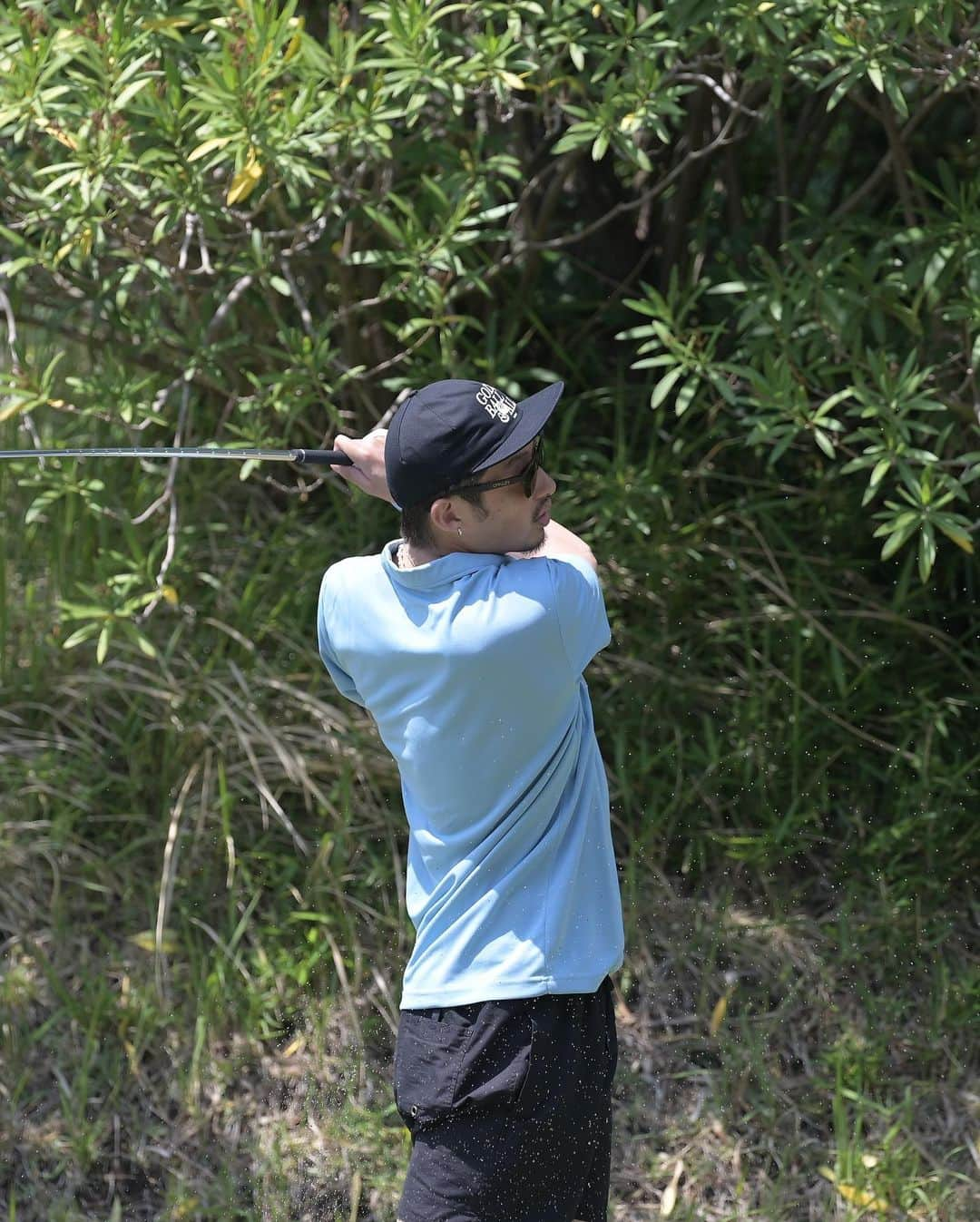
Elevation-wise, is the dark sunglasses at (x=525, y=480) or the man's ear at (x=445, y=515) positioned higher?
the dark sunglasses at (x=525, y=480)

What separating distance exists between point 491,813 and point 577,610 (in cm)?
32

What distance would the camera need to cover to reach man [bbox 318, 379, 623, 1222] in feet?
6.95

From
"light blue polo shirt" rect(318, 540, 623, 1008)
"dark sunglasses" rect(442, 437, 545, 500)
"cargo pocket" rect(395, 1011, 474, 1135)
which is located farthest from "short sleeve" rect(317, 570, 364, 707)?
"cargo pocket" rect(395, 1011, 474, 1135)

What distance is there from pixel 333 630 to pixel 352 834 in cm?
150

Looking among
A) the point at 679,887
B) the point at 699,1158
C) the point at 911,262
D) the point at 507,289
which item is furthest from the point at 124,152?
the point at 699,1158

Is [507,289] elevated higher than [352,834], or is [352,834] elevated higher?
[507,289]

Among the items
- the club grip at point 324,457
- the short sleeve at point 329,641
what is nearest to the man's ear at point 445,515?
the short sleeve at point 329,641

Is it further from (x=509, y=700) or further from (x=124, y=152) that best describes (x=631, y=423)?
(x=509, y=700)

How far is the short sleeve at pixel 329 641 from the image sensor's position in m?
2.31

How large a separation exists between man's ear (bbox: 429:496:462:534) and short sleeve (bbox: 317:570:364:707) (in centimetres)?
21

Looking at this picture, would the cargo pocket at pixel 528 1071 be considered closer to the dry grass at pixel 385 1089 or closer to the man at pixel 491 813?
the man at pixel 491 813

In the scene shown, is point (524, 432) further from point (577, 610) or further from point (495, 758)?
point (495, 758)

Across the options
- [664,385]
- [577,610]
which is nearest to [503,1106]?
[577,610]

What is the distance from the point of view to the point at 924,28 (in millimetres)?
2746
